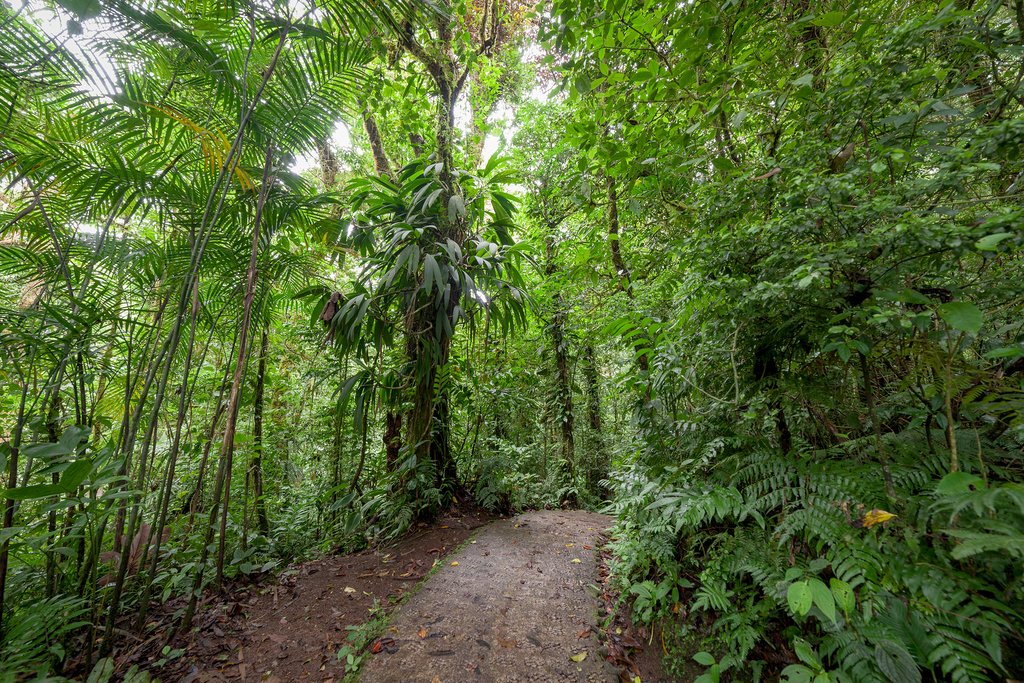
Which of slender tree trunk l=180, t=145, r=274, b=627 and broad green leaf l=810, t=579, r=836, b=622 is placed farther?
slender tree trunk l=180, t=145, r=274, b=627

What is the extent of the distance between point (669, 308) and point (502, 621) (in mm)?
2178

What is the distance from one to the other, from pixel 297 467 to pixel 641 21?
4878 millimetres

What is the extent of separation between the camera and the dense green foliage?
1.27 metres

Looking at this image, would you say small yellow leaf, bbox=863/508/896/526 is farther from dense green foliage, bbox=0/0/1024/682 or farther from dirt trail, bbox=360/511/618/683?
dirt trail, bbox=360/511/618/683

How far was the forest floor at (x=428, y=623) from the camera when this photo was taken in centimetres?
183

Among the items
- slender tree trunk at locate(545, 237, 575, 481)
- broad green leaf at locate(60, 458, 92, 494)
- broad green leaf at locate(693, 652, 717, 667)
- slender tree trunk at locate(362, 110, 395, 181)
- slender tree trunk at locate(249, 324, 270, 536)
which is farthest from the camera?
slender tree trunk at locate(362, 110, 395, 181)

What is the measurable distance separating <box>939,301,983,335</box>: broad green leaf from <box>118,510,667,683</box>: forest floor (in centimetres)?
178

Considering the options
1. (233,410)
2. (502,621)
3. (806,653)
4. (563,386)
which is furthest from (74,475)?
(563,386)

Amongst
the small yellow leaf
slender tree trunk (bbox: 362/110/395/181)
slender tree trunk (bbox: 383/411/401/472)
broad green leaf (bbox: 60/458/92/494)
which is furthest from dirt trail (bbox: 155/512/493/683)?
slender tree trunk (bbox: 362/110/395/181)

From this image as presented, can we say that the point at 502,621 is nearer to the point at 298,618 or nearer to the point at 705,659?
the point at 705,659

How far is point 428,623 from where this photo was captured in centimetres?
211

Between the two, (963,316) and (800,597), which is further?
(800,597)

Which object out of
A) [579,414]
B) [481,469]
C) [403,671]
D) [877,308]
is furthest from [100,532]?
[579,414]

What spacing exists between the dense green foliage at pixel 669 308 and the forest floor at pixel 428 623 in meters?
0.24
